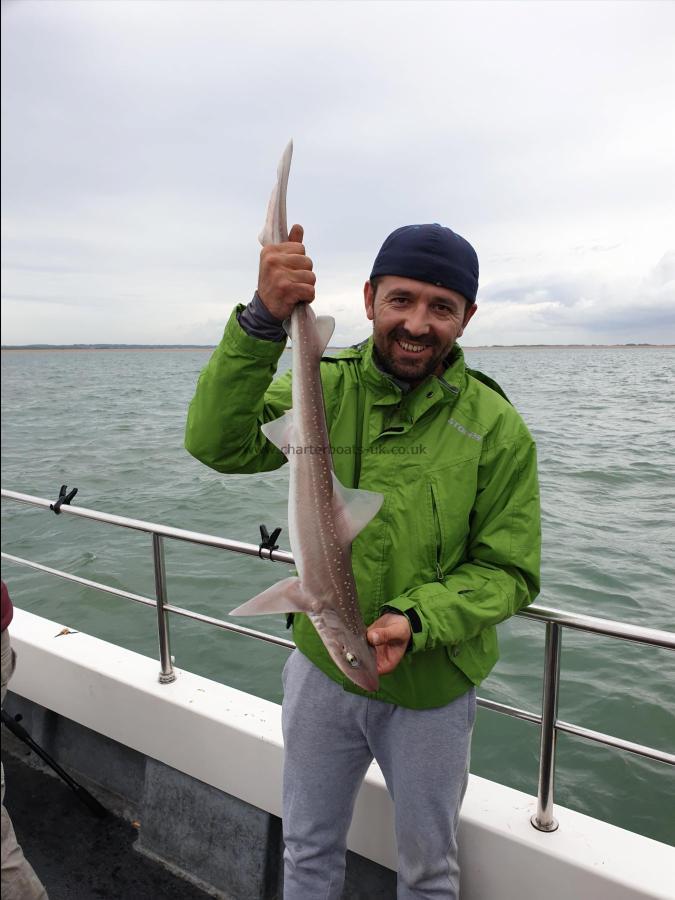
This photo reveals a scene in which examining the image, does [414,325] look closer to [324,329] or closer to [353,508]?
[324,329]

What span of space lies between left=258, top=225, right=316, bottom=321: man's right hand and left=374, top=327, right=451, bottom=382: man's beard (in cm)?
35

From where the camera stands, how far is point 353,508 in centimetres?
186

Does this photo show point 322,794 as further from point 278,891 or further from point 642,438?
point 642,438

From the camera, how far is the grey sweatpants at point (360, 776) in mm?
2008

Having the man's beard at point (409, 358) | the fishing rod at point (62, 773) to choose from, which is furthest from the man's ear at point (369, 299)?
the fishing rod at point (62, 773)

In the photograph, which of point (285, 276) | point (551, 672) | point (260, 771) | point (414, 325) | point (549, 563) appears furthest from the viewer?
point (549, 563)

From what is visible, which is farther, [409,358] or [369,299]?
[369,299]

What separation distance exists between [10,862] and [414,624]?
5.48 feet

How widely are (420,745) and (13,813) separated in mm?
2518

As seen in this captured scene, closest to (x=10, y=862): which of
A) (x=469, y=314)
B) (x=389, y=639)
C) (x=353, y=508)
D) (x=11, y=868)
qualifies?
(x=11, y=868)

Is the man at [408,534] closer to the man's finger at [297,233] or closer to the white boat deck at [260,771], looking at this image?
the man's finger at [297,233]

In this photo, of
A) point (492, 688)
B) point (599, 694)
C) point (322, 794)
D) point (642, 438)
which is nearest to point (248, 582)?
point (492, 688)

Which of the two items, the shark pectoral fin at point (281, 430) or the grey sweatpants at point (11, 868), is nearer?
the shark pectoral fin at point (281, 430)

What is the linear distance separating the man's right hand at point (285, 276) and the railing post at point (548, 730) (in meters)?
1.48
